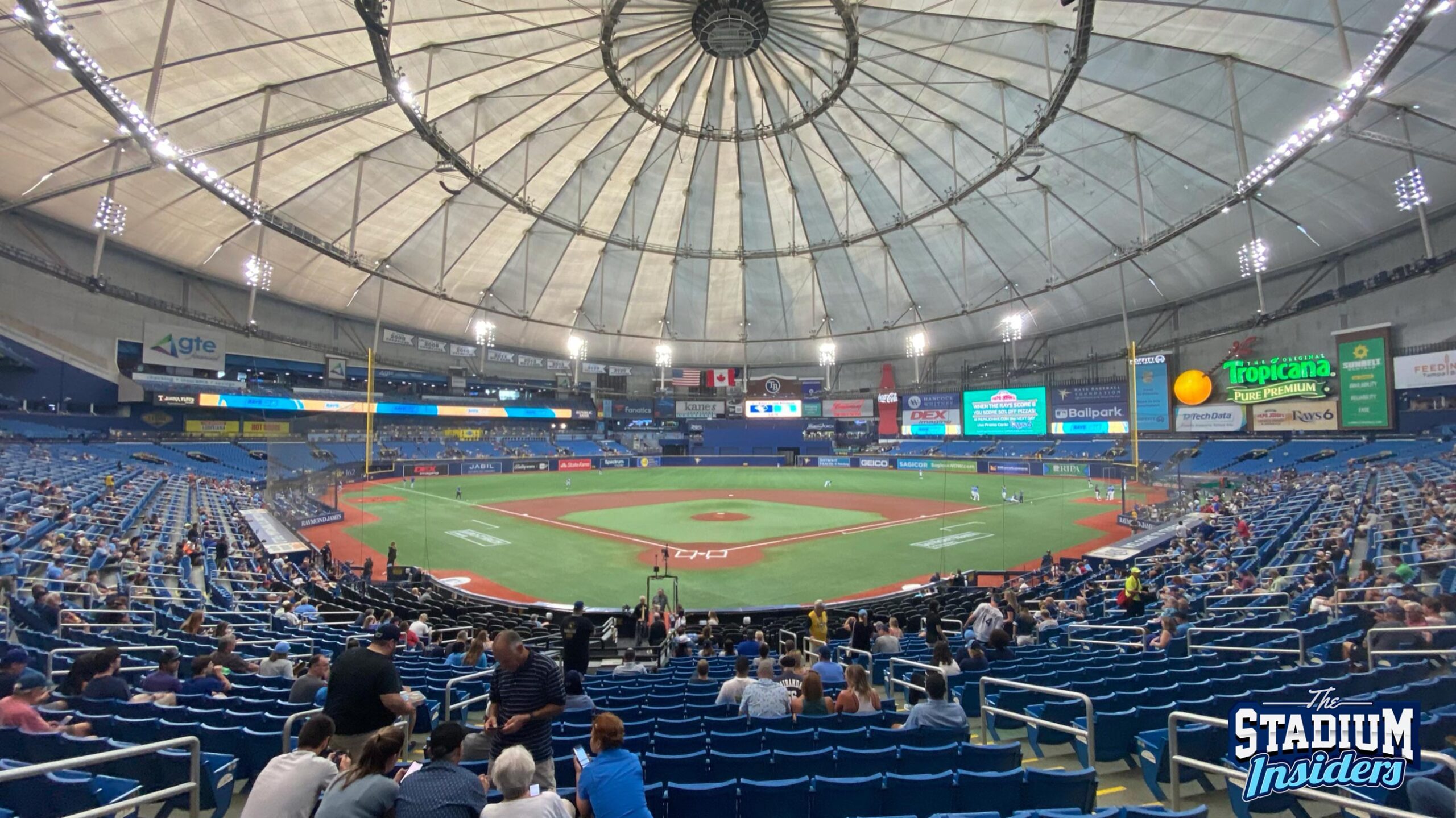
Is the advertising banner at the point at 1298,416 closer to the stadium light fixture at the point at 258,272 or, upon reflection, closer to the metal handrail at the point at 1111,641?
the metal handrail at the point at 1111,641

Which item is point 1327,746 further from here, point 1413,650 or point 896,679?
point 896,679

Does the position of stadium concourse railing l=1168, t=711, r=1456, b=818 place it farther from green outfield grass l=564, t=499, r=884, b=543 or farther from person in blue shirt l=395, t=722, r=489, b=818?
green outfield grass l=564, t=499, r=884, b=543

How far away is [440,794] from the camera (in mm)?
3572

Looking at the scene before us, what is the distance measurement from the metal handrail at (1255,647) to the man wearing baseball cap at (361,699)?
474 inches

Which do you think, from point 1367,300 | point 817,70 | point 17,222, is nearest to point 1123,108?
point 817,70

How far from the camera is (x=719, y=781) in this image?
611cm

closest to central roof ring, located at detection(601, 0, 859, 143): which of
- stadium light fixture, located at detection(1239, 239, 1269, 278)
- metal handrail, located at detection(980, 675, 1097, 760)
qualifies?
metal handrail, located at detection(980, 675, 1097, 760)

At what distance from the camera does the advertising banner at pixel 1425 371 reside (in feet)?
120

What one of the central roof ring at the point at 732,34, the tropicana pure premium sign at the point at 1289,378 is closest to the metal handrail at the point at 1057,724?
the central roof ring at the point at 732,34

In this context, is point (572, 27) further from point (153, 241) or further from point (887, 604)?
point (153, 241)

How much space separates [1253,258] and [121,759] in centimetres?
5325

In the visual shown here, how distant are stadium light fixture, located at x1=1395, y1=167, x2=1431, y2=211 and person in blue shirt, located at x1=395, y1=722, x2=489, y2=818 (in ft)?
147

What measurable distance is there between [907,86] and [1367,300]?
34.0 meters

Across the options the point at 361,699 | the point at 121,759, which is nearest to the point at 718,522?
the point at 121,759
